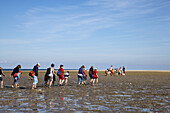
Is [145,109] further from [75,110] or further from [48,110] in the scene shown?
[48,110]

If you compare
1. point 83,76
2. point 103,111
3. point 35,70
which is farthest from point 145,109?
point 83,76

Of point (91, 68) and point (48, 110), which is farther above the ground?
point (91, 68)

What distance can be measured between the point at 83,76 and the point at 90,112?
13374mm

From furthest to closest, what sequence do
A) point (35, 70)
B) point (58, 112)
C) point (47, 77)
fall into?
point (47, 77) → point (35, 70) → point (58, 112)

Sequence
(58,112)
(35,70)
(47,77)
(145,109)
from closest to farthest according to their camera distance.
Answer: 1. (58,112)
2. (145,109)
3. (35,70)
4. (47,77)

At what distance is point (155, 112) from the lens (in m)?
8.82

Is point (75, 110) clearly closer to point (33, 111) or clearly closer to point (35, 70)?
point (33, 111)

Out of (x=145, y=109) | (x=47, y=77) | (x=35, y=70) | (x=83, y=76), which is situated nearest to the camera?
(x=145, y=109)

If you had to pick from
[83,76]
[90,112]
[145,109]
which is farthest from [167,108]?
[83,76]

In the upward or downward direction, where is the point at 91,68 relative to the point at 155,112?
upward

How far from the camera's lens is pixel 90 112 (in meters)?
8.60

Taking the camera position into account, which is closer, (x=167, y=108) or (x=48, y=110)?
(x=48, y=110)

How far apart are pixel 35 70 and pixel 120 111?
1051 cm

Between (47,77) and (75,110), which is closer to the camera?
(75,110)
